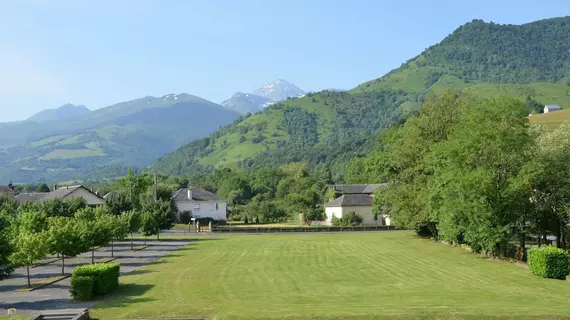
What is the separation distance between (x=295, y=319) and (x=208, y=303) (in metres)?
5.56

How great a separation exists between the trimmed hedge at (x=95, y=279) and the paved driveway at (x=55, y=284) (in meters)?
0.76

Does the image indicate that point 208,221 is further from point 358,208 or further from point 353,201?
point 358,208

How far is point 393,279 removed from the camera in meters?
36.1

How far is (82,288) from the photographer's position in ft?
98.7

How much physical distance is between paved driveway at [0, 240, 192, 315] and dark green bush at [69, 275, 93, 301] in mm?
521

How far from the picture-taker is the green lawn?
83.9 feet

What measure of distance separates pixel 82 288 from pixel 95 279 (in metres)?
1.12

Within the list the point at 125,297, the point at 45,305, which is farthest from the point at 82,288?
the point at 125,297

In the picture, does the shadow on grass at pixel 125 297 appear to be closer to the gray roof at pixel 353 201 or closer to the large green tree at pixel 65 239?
the large green tree at pixel 65 239

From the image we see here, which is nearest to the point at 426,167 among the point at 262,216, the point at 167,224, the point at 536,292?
the point at 536,292

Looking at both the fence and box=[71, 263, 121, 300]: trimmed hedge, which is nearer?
box=[71, 263, 121, 300]: trimmed hedge

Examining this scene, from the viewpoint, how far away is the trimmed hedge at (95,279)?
1186 inches

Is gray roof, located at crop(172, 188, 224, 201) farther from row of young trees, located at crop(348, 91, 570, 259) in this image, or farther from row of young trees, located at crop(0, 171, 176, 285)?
row of young trees, located at crop(348, 91, 570, 259)

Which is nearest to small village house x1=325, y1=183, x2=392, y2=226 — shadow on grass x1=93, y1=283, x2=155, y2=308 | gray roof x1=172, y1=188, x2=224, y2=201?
gray roof x1=172, y1=188, x2=224, y2=201
